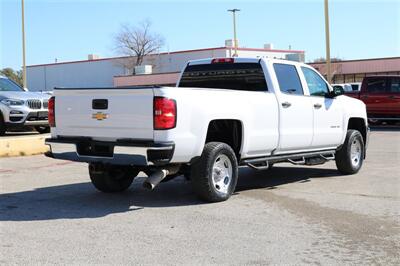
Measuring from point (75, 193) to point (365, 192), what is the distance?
4.24 m

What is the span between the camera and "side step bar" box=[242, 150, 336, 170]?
8.27 metres

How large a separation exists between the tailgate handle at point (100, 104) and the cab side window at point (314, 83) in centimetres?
376

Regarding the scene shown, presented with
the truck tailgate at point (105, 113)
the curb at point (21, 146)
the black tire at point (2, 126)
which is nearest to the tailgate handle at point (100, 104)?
the truck tailgate at point (105, 113)

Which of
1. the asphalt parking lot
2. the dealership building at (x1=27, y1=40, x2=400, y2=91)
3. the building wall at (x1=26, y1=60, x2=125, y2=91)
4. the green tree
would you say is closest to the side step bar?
the asphalt parking lot

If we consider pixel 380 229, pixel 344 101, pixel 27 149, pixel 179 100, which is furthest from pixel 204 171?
pixel 27 149

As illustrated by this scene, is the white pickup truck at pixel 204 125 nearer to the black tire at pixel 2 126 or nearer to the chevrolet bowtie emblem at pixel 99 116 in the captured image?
the chevrolet bowtie emblem at pixel 99 116

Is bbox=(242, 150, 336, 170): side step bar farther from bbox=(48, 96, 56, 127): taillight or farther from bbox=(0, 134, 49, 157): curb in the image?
bbox=(0, 134, 49, 157): curb

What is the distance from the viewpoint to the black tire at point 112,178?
27.0 feet

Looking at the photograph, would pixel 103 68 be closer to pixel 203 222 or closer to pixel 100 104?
pixel 100 104

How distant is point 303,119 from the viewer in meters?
9.05

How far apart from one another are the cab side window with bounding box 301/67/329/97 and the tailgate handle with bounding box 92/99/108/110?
12.3ft

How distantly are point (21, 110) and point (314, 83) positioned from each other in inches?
336

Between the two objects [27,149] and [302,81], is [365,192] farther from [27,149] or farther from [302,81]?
[27,149]

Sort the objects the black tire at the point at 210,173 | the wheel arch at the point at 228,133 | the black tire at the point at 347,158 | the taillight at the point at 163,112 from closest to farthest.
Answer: the taillight at the point at 163,112, the black tire at the point at 210,173, the wheel arch at the point at 228,133, the black tire at the point at 347,158
